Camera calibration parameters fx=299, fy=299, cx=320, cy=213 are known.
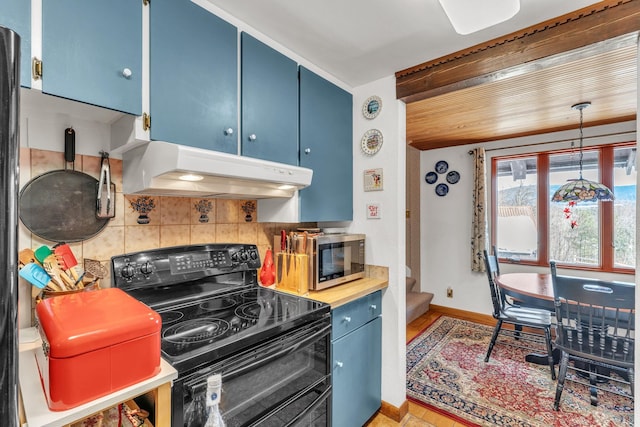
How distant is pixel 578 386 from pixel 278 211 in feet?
9.26

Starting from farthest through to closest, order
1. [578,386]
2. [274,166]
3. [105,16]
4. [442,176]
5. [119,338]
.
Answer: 1. [442,176]
2. [578,386]
3. [274,166]
4. [105,16]
5. [119,338]

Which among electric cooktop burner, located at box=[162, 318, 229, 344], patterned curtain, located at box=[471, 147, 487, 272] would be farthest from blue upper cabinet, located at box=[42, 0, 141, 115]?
patterned curtain, located at box=[471, 147, 487, 272]

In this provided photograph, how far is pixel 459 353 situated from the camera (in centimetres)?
299

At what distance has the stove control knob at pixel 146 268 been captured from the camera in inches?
53.2

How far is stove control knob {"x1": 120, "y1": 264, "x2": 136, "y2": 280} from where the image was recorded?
1.29 meters

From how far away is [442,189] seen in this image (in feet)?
14.0

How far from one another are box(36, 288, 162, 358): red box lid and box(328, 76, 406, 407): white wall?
1.50 metres

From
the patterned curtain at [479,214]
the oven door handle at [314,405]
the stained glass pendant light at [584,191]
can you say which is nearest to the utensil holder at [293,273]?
the oven door handle at [314,405]

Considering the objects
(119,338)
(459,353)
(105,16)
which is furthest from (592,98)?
(119,338)

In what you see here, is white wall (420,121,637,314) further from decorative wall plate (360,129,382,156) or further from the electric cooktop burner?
the electric cooktop burner

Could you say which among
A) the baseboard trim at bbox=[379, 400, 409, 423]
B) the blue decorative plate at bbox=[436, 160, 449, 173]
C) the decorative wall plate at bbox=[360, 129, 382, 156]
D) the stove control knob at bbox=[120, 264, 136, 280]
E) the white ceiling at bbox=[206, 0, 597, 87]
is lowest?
the baseboard trim at bbox=[379, 400, 409, 423]

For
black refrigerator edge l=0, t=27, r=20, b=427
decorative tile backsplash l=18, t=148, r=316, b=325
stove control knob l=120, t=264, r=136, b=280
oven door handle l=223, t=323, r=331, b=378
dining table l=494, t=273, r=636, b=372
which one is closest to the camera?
black refrigerator edge l=0, t=27, r=20, b=427

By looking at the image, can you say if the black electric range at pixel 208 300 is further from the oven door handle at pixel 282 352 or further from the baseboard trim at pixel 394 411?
the baseboard trim at pixel 394 411

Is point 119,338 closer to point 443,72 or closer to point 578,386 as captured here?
point 443,72
